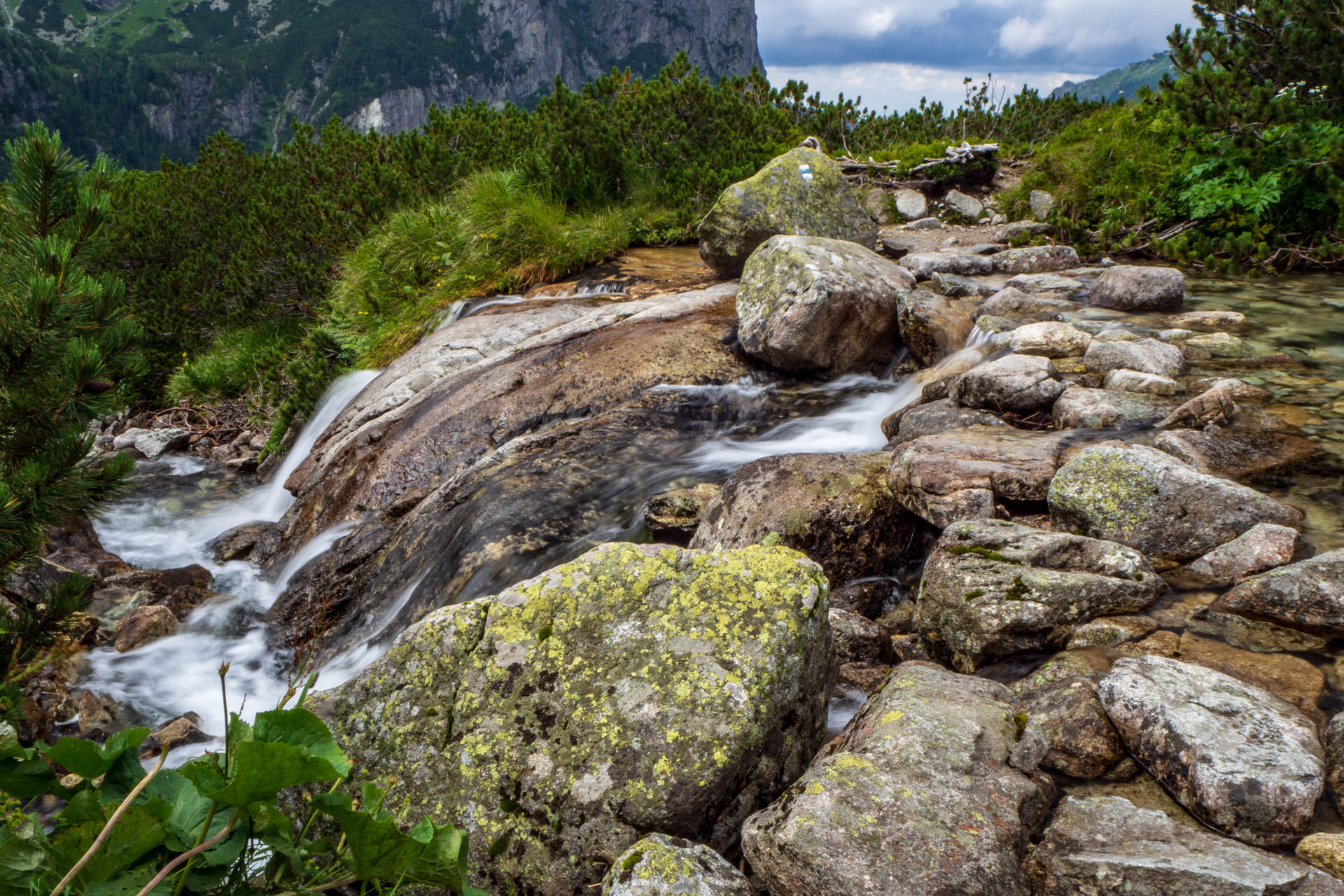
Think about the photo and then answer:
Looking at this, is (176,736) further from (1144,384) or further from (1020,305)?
(1020,305)

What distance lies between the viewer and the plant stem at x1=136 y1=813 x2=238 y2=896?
1.22 metres

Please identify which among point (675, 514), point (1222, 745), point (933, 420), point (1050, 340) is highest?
point (1050, 340)

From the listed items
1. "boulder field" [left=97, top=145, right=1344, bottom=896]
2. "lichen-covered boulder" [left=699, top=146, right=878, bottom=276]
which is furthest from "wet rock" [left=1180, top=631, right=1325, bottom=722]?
"lichen-covered boulder" [left=699, top=146, right=878, bottom=276]

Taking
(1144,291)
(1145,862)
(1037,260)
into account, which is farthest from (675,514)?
(1037,260)

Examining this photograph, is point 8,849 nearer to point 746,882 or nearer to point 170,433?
point 746,882

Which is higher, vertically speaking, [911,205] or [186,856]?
[911,205]

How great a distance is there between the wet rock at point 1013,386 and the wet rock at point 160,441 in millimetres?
13470

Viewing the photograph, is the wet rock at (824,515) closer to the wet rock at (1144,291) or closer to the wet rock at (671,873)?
the wet rock at (671,873)

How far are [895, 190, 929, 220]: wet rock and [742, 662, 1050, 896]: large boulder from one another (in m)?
15.0

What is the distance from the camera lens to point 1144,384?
19.4 feet

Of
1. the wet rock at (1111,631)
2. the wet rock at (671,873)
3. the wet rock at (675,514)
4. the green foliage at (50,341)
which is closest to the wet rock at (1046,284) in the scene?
the wet rock at (675,514)

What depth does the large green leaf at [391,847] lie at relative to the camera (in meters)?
1.49

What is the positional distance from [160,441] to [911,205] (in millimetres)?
15237

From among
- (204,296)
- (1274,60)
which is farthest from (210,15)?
(1274,60)
